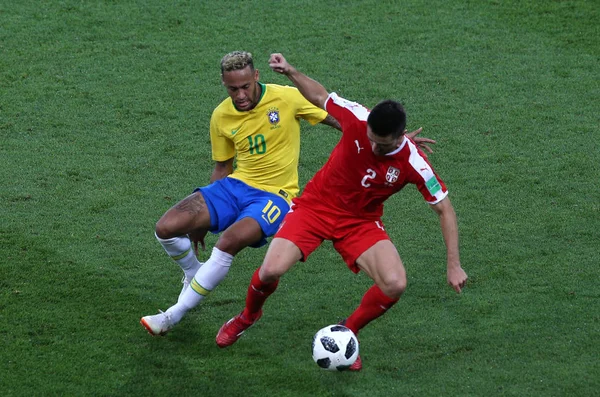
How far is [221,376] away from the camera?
5.89 m

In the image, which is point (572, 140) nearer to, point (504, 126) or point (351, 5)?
point (504, 126)

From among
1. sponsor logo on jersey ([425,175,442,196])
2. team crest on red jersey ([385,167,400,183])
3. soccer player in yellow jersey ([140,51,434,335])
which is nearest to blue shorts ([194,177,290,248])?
soccer player in yellow jersey ([140,51,434,335])

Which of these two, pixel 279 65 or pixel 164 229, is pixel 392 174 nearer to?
pixel 279 65

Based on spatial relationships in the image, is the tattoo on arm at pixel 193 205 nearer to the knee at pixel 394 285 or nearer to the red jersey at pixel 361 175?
the red jersey at pixel 361 175

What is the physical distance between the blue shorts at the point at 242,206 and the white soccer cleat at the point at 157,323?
74cm

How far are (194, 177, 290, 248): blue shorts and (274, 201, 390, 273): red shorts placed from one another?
1.18ft

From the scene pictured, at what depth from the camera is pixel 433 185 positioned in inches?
226

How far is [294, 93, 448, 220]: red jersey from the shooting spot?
19.0 ft

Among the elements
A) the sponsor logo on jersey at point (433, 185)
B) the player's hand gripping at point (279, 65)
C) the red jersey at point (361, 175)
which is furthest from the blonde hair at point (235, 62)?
the sponsor logo on jersey at point (433, 185)

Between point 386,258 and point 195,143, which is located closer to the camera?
point 386,258

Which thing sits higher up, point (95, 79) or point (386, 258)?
point (386, 258)

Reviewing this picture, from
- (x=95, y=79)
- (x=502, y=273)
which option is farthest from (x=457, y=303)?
(x=95, y=79)

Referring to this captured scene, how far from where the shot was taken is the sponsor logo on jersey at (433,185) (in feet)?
18.8

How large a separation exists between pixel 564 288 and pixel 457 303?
31.0 inches
